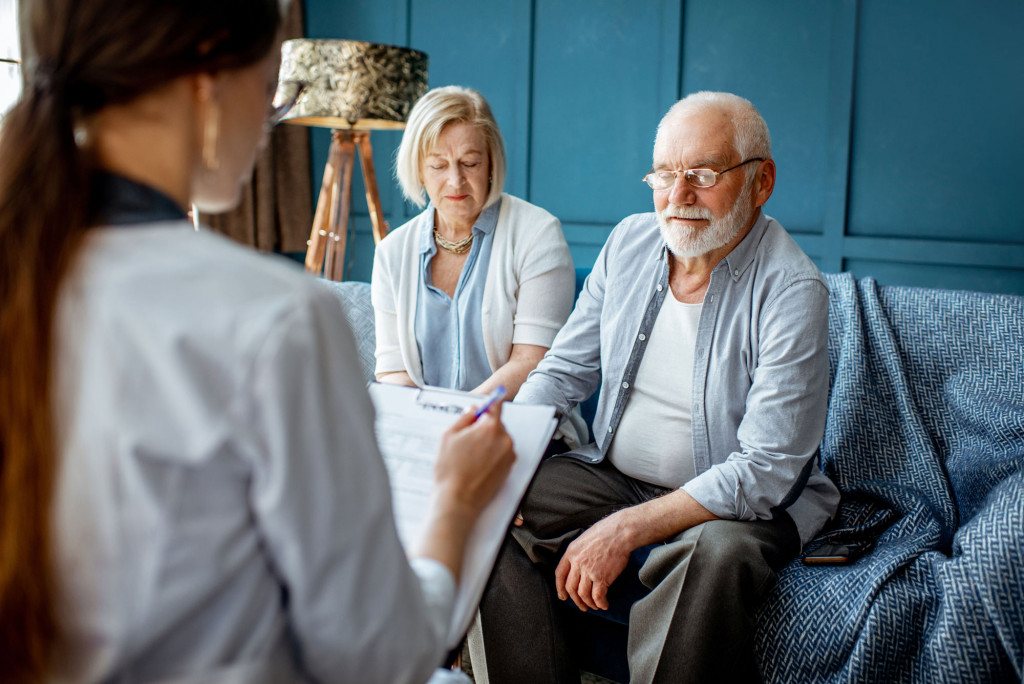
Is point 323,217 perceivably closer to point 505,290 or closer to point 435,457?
point 505,290

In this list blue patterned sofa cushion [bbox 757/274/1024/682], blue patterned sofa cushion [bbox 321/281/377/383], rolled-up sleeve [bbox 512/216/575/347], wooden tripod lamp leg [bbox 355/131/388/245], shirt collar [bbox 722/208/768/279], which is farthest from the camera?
wooden tripod lamp leg [bbox 355/131/388/245]

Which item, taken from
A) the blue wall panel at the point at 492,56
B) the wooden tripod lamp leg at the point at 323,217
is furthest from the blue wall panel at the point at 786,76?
the wooden tripod lamp leg at the point at 323,217

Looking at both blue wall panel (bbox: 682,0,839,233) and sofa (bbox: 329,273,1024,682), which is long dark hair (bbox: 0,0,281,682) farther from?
blue wall panel (bbox: 682,0,839,233)

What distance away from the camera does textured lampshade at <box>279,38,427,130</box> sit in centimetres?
264

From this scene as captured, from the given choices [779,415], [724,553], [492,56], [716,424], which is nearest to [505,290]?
[716,424]

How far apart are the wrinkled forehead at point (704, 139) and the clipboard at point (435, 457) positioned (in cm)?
86

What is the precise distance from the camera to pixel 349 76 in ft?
8.70

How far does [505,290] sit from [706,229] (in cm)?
56

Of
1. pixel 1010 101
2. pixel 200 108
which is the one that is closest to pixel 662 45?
pixel 1010 101

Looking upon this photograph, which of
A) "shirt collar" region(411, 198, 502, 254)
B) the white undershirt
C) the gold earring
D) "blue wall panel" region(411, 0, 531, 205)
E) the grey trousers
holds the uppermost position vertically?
"blue wall panel" region(411, 0, 531, 205)

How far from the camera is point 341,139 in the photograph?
3.02m

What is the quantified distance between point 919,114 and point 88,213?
3.05 metres

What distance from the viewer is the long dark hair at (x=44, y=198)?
19.9 inches

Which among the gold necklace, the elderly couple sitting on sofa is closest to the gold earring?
the elderly couple sitting on sofa
